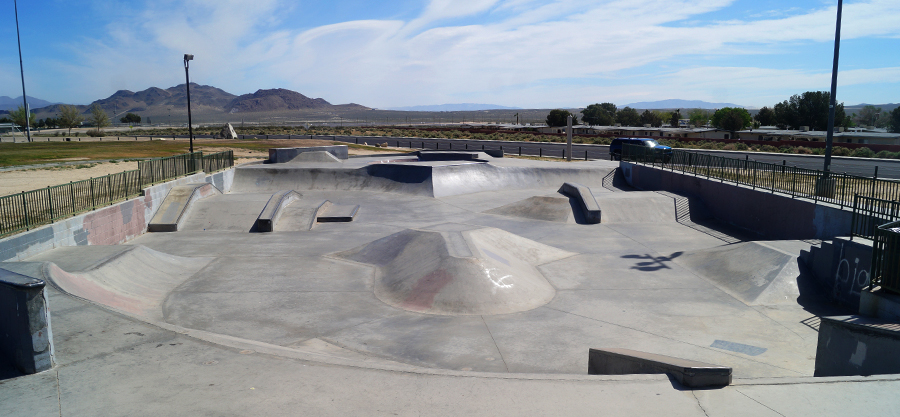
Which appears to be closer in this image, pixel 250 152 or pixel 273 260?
pixel 273 260

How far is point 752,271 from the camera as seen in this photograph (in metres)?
12.9

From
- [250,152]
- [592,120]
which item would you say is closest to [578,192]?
[250,152]

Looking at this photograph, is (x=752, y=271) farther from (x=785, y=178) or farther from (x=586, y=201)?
(x=586, y=201)

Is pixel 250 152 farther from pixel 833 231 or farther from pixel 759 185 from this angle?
pixel 833 231

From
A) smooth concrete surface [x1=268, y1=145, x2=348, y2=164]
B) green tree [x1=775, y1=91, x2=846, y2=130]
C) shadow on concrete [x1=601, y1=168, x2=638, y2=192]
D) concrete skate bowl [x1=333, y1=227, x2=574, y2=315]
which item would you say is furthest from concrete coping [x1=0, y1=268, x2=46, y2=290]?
green tree [x1=775, y1=91, x2=846, y2=130]

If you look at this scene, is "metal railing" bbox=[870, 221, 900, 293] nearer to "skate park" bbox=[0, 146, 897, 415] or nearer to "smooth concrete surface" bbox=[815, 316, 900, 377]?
"smooth concrete surface" bbox=[815, 316, 900, 377]

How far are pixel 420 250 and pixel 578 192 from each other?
10.5m

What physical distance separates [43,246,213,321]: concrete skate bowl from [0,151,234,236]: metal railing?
2.67 m

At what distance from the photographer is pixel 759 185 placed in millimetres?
19516

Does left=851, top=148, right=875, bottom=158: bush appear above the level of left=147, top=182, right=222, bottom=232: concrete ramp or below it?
above

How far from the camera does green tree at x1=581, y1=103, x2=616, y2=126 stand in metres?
137

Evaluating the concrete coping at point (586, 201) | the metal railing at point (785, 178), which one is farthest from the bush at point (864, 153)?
the concrete coping at point (586, 201)

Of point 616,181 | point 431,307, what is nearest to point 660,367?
point 431,307

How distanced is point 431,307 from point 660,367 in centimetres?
589
